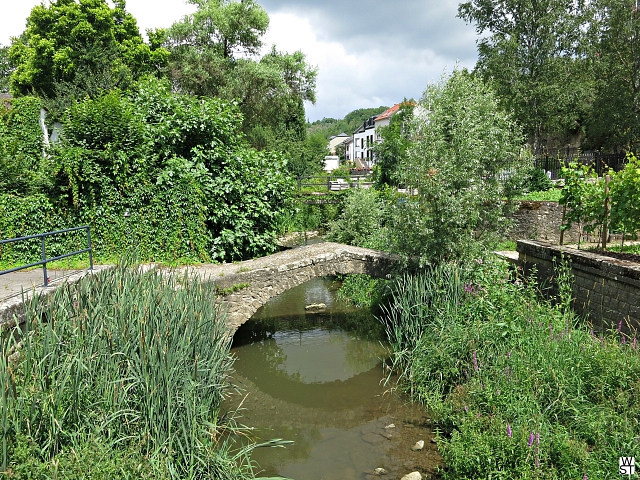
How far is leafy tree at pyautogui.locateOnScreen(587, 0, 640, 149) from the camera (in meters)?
23.1

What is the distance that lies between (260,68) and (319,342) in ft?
57.3

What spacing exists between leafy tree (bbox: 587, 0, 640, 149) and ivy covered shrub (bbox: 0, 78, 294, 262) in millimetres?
21650

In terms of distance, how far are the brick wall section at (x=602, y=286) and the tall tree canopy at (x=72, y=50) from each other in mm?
21445

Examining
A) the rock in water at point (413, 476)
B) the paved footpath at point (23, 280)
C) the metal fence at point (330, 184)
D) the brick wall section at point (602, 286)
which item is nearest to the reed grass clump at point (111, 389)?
the paved footpath at point (23, 280)

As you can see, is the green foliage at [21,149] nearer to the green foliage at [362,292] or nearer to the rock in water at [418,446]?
the green foliage at [362,292]

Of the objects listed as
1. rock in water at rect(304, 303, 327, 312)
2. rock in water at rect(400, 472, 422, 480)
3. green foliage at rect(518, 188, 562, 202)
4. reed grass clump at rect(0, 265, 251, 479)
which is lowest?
rock in water at rect(400, 472, 422, 480)

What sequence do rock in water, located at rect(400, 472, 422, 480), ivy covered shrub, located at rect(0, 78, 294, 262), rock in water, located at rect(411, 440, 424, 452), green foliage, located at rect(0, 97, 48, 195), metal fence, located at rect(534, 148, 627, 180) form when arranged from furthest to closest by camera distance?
metal fence, located at rect(534, 148, 627, 180) → green foliage, located at rect(0, 97, 48, 195) → ivy covered shrub, located at rect(0, 78, 294, 262) → rock in water, located at rect(411, 440, 424, 452) → rock in water, located at rect(400, 472, 422, 480)

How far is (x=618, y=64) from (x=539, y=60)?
430 cm

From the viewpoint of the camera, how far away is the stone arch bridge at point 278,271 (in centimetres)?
902

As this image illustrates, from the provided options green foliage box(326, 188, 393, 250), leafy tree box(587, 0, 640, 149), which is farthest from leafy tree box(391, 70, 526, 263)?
leafy tree box(587, 0, 640, 149)

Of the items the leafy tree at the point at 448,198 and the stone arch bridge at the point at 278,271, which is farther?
the stone arch bridge at the point at 278,271

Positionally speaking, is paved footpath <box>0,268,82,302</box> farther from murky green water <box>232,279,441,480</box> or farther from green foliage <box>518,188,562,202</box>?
green foliage <box>518,188,562,202</box>

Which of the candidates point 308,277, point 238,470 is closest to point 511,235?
point 308,277

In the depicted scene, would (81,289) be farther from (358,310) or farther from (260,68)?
(260,68)
